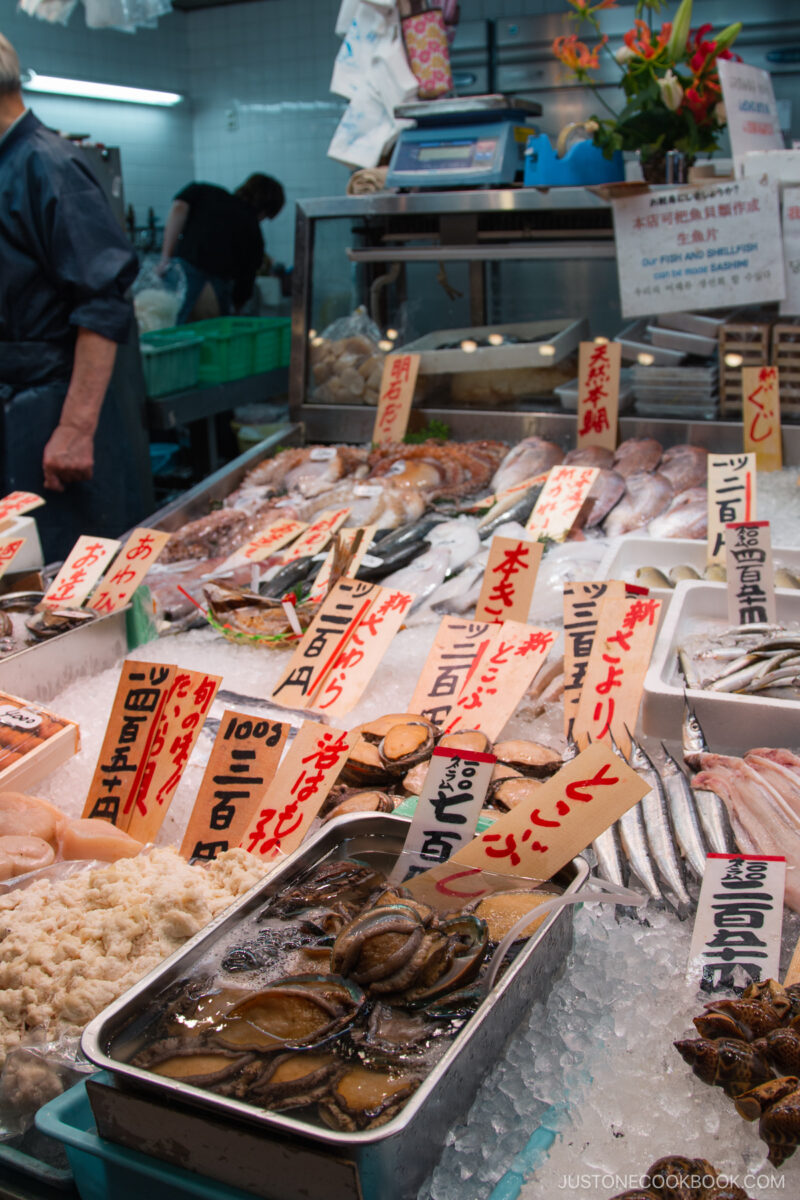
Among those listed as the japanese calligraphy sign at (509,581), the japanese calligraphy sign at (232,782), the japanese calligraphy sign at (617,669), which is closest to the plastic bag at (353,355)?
the japanese calligraphy sign at (509,581)

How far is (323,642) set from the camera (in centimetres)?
261

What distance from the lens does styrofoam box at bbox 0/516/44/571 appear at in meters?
3.20

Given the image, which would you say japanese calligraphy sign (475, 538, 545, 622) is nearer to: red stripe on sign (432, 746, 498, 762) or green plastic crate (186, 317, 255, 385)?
red stripe on sign (432, 746, 498, 762)

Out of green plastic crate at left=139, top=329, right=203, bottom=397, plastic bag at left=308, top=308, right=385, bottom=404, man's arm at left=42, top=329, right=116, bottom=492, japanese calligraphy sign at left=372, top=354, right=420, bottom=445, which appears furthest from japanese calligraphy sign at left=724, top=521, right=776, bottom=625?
green plastic crate at left=139, top=329, right=203, bottom=397

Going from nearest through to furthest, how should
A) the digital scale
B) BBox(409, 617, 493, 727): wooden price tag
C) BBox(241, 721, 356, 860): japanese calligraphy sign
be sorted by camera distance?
BBox(241, 721, 356, 860): japanese calligraphy sign < BBox(409, 617, 493, 727): wooden price tag < the digital scale

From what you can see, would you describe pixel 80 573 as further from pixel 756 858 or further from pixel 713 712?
pixel 756 858

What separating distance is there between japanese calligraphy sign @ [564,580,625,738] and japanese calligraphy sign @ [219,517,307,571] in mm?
1441

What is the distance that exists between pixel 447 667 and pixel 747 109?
314 centimetres

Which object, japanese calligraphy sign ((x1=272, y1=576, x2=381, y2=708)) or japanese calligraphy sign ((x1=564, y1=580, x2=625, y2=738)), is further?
japanese calligraphy sign ((x1=272, y1=576, x2=381, y2=708))

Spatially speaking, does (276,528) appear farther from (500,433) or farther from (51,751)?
(51,751)

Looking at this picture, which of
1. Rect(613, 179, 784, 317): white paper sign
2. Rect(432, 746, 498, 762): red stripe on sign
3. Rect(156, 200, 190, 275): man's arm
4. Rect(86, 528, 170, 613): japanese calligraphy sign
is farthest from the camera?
Rect(156, 200, 190, 275): man's arm

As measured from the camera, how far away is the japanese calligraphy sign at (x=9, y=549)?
3.11 metres

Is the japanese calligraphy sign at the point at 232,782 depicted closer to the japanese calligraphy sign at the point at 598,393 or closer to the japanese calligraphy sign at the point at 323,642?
the japanese calligraphy sign at the point at 323,642

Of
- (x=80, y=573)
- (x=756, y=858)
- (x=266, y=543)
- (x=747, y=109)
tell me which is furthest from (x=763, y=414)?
(x=756, y=858)
